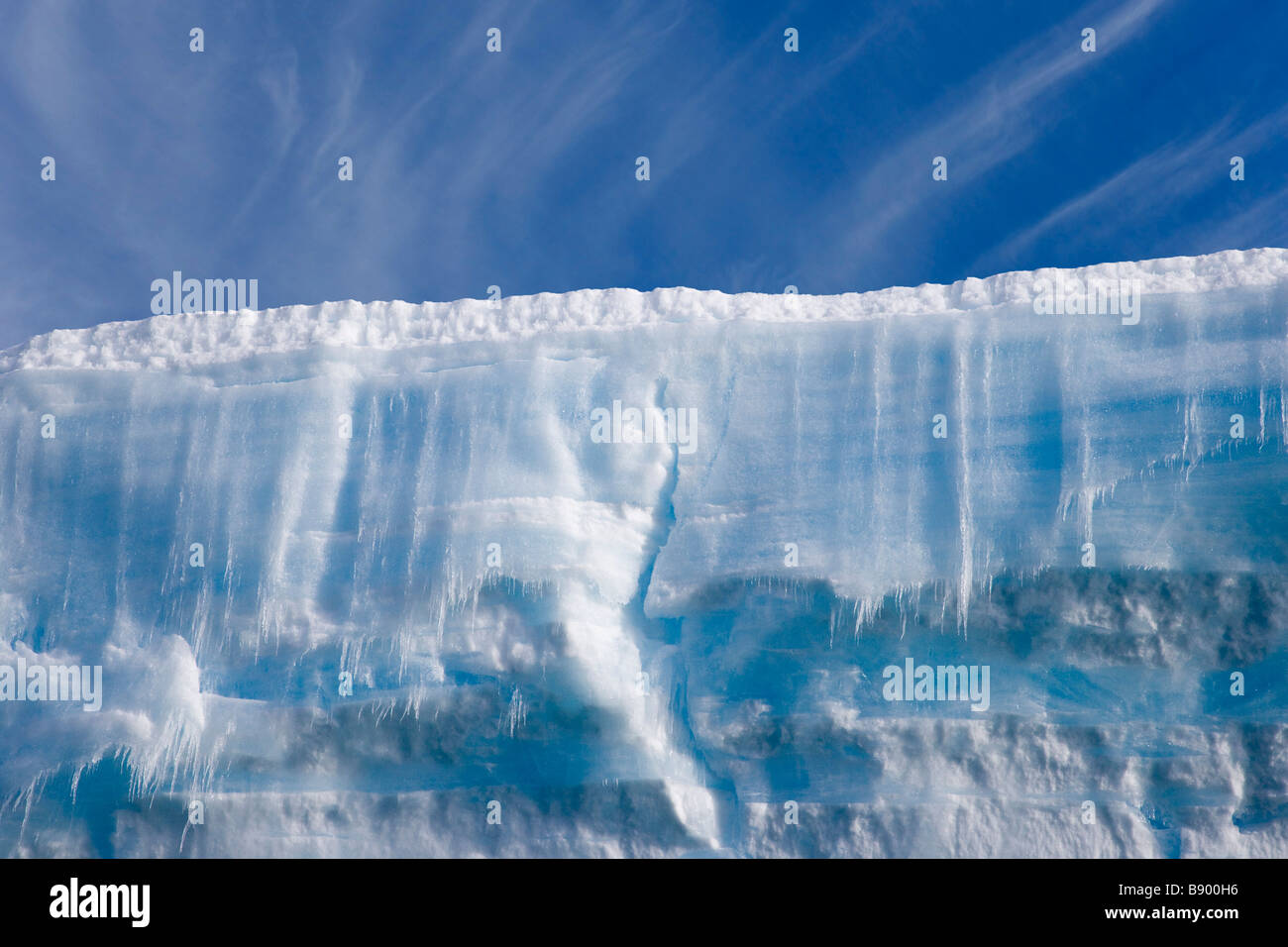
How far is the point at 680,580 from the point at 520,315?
3.07m

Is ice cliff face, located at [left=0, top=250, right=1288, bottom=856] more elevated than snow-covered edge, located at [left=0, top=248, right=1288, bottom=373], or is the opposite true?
snow-covered edge, located at [left=0, top=248, right=1288, bottom=373]

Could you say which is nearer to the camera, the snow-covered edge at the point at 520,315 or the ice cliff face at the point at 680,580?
the ice cliff face at the point at 680,580

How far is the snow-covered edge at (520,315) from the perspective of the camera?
32.3ft

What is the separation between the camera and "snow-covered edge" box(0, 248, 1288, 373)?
985cm

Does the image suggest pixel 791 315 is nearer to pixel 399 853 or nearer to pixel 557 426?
pixel 557 426

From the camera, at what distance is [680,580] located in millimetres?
10023

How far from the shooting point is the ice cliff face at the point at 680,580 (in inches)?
367

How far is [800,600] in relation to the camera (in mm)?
9812

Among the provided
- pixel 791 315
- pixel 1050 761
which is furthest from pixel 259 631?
pixel 1050 761

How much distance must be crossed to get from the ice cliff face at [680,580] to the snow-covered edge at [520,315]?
0.04 meters

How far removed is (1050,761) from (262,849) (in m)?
6.73

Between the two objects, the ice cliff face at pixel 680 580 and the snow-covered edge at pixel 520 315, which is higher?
the snow-covered edge at pixel 520 315

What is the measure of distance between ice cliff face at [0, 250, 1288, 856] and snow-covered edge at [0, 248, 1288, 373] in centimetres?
4
